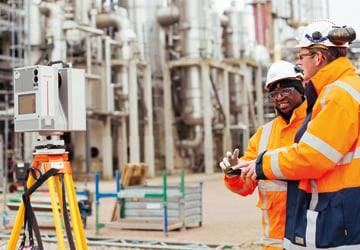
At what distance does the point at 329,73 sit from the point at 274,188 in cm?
104

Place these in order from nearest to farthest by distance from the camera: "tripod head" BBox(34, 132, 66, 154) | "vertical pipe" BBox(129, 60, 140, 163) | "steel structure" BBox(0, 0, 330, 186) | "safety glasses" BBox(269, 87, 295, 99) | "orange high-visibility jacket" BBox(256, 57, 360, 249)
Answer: "orange high-visibility jacket" BBox(256, 57, 360, 249), "safety glasses" BBox(269, 87, 295, 99), "tripod head" BBox(34, 132, 66, 154), "steel structure" BBox(0, 0, 330, 186), "vertical pipe" BBox(129, 60, 140, 163)

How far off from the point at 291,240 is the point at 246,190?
0.86 meters

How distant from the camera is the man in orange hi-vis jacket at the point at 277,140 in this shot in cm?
357

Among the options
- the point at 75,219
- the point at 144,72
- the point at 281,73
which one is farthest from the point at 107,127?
the point at 281,73

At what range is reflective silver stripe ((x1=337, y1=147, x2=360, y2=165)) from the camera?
2650mm

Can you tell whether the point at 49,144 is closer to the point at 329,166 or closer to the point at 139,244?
the point at 329,166

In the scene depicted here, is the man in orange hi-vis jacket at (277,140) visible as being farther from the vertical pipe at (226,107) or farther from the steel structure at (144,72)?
the vertical pipe at (226,107)

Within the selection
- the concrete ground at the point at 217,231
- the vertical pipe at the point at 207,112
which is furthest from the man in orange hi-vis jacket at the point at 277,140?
the vertical pipe at the point at 207,112

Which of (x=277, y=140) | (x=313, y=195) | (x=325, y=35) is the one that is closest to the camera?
(x=313, y=195)

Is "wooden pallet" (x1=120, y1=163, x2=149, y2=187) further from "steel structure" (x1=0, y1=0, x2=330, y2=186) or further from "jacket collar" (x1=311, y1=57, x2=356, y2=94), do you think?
"steel structure" (x1=0, y1=0, x2=330, y2=186)

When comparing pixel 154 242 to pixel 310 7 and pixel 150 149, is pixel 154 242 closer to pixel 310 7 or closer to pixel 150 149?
pixel 150 149

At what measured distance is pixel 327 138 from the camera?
8.56ft

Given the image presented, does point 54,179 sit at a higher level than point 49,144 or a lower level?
lower

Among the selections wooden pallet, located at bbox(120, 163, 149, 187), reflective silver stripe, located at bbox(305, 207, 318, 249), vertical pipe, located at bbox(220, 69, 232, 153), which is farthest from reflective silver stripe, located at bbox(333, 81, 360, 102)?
vertical pipe, located at bbox(220, 69, 232, 153)
